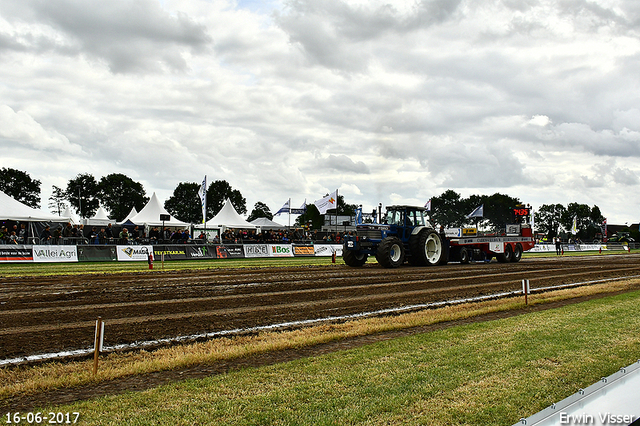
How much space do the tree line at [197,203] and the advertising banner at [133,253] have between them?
222ft

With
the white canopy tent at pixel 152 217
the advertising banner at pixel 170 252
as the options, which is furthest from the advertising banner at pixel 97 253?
the white canopy tent at pixel 152 217

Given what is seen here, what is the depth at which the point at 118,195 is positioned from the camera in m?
114

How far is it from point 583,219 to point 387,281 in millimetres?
139948

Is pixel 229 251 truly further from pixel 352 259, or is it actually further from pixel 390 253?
pixel 390 253

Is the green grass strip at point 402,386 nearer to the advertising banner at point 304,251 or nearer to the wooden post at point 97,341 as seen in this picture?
the wooden post at point 97,341

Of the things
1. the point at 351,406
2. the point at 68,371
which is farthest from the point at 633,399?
the point at 68,371

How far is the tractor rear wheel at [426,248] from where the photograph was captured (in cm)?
2050

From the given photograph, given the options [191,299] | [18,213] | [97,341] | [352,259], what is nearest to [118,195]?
[18,213]

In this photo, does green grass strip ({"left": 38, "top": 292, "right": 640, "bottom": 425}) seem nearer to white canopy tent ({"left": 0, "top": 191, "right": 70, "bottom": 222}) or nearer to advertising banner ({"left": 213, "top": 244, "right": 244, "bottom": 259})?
advertising banner ({"left": 213, "top": 244, "right": 244, "bottom": 259})

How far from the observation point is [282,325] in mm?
7863

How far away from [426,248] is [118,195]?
10638cm

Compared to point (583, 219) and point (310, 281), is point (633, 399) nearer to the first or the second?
point (310, 281)

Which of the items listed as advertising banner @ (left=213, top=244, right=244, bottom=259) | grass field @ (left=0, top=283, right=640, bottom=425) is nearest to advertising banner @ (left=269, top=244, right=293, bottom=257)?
advertising banner @ (left=213, top=244, right=244, bottom=259)

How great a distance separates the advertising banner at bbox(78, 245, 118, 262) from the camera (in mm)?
24156
